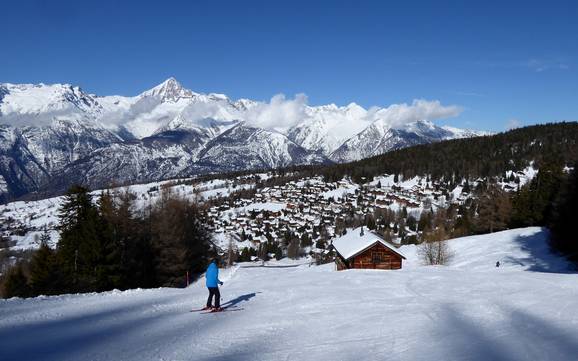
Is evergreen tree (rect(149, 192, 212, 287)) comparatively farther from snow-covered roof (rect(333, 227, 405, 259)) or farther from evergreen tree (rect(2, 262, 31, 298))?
snow-covered roof (rect(333, 227, 405, 259))

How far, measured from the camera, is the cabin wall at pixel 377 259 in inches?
1853

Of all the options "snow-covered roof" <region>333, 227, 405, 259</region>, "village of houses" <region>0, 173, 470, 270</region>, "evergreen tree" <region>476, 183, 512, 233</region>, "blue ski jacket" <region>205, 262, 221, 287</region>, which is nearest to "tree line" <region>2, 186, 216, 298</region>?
"snow-covered roof" <region>333, 227, 405, 259</region>

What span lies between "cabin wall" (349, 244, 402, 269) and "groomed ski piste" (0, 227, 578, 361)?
23783 mm

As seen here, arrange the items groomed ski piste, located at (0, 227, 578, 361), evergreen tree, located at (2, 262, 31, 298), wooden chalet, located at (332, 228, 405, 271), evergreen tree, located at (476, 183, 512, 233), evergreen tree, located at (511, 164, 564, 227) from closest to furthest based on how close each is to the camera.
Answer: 1. groomed ski piste, located at (0, 227, 578, 361)
2. evergreen tree, located at (2, 262, 31, 298)
3. wooden chalet, located at (332, 228, 405, 271)
4. evergreen tree, located at (511, 164, 564, 227)
5. evergreen tree, located at (476, 183, 512, 233)

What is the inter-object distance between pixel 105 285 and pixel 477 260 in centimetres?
4105

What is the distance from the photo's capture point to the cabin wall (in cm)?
4706

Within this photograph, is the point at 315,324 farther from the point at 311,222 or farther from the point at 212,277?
the point at 311,222

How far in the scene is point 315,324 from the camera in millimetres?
13914

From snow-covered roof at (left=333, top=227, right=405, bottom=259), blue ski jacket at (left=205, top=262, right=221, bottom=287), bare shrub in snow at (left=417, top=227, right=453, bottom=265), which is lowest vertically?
bare shrub in snow at (left=417, top=227, right=453, bottom=265)

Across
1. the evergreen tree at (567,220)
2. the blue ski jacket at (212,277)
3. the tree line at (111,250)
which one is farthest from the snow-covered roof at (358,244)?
the blue ski jacket at (212,277)

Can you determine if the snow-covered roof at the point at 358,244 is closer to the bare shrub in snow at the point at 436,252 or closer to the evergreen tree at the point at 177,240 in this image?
the bare shrub in snow at the point at 436,252

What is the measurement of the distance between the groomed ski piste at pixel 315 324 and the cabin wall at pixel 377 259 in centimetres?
2378

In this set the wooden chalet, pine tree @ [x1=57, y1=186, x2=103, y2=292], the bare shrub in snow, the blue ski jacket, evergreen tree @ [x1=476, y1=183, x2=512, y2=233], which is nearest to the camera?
the blue ski jacket

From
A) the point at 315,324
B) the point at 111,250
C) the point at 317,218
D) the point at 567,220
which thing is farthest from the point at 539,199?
the point at 317,218
